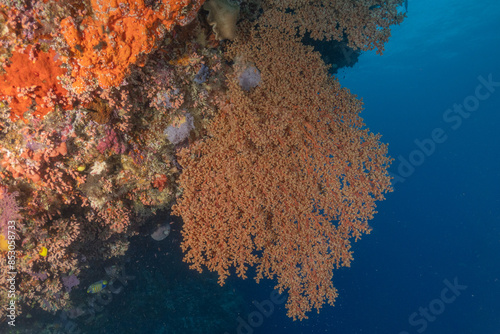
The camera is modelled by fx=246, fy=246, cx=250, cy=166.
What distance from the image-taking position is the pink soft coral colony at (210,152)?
8.53 feet

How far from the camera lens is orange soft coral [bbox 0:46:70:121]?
2137 mm

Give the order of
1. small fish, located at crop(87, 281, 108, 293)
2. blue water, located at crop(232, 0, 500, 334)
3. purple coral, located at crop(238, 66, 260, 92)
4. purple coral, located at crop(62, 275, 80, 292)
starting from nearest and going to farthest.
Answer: purple coral, located at crop(238, 66, 260, 92) → purple coral, located at crop(62, 275, 80, 292) → small fish, located at crop(87, 281, 108, 293) → blue water, located at crop(232, 0, 500, 334)

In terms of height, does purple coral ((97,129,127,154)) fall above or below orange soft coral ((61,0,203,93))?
below

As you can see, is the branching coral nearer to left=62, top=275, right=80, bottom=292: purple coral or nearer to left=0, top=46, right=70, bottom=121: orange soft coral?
left=0, top=46, right=70, bottom=121: orange soft coral

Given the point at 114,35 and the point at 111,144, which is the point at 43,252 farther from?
the point at 114,35

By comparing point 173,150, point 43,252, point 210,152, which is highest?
point 173,150

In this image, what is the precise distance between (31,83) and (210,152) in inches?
79.2

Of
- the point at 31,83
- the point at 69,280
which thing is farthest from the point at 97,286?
the point at 31,83

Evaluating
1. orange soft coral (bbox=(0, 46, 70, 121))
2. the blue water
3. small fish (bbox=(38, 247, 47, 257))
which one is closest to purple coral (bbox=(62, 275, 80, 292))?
small fish (bbox=(38, 247, 47, 257))

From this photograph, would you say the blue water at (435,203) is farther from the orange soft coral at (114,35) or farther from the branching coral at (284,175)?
the orange soft coral at (114,35)

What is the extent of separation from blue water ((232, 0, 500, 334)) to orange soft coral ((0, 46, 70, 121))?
1229 cm

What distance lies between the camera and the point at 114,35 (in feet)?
7.27

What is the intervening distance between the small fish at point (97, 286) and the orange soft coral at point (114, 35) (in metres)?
5.92

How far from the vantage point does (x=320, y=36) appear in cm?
419
